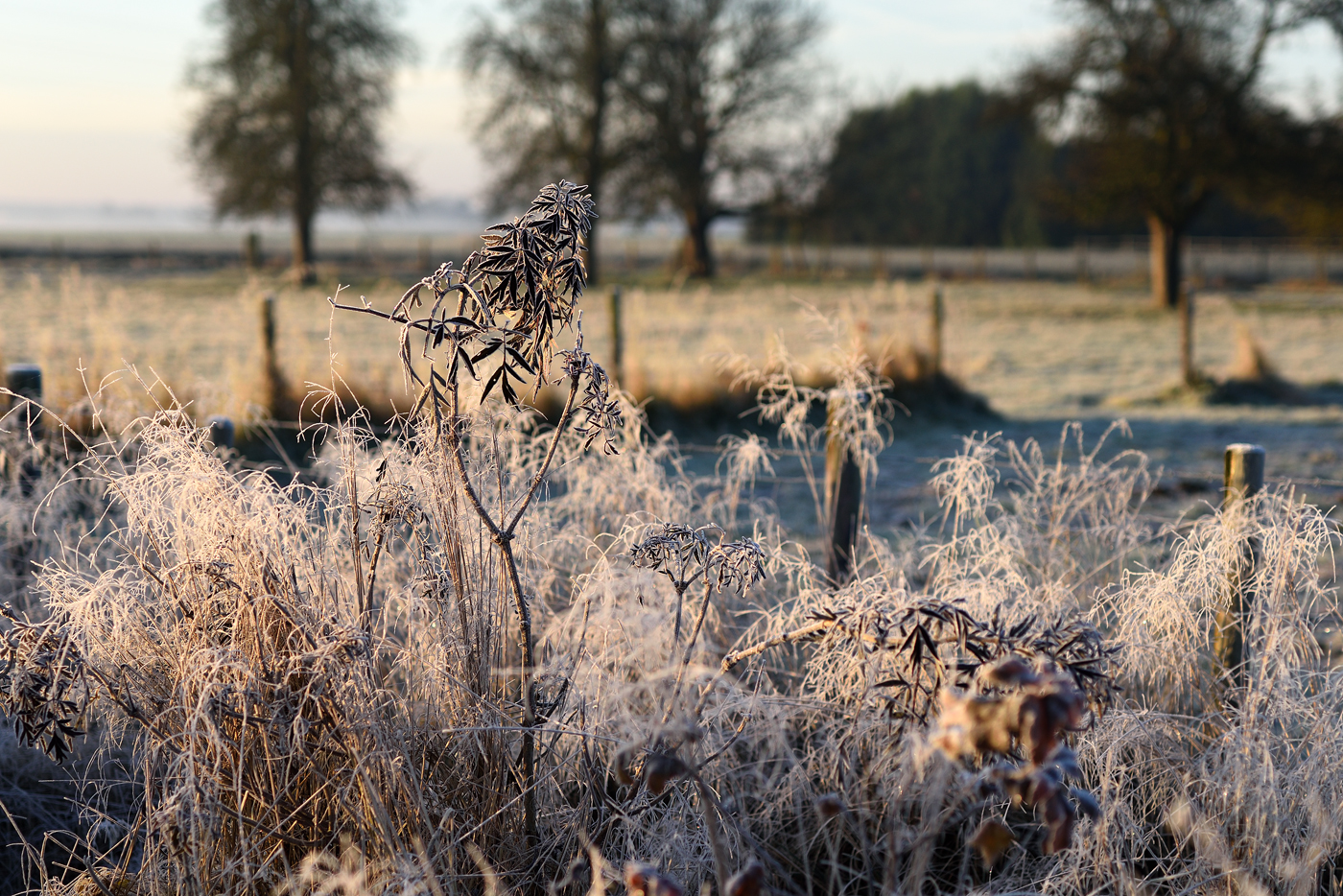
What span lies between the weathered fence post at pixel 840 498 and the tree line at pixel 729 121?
46.5ft

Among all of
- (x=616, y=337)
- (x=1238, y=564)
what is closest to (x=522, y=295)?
(x=1238, y=564)

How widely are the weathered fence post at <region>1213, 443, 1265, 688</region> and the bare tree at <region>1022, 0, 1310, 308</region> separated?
18115 millimetres

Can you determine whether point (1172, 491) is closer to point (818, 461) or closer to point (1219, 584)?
point (818, 461)

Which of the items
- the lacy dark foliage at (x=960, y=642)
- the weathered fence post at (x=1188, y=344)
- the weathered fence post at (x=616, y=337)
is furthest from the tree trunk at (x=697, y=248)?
the lacy dark foliage at (x=960, y=642)

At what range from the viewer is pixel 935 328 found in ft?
33.2

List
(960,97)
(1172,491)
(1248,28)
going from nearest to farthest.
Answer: (1172,491), (1248,28), (960,97)

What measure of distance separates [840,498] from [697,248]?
26327 mm

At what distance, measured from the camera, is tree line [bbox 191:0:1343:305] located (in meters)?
19.0

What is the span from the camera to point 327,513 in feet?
8.40

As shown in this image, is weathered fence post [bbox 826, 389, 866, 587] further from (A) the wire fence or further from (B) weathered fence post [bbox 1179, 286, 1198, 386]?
(A) the wire fence

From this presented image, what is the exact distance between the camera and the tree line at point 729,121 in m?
19.0

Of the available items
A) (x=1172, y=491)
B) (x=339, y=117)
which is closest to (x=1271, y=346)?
(x=1172, y=491)

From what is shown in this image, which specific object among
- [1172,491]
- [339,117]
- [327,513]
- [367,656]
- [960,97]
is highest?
[960,97]

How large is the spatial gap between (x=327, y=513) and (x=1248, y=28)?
21216 mm
